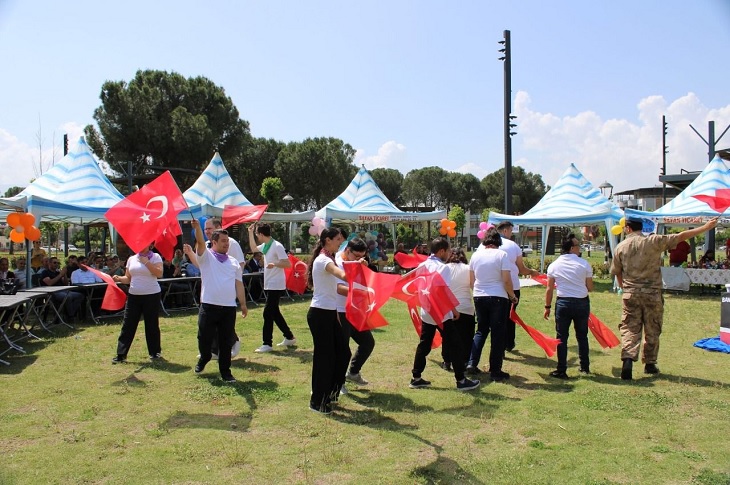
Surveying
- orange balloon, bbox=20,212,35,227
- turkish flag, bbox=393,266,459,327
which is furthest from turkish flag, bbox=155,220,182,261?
orange balloon, bbox=20,212,35,227

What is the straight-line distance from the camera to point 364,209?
741 inches

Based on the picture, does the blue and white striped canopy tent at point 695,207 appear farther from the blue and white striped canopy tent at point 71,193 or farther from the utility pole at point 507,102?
the blue and white striped canopy tent at point 71,193

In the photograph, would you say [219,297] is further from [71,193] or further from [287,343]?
[71,193]

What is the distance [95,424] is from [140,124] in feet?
93.1

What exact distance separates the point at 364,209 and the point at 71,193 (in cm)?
941

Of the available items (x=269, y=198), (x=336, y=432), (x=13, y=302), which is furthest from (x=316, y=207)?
(x=336, y=432)

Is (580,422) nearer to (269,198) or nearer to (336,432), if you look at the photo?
(336,432)

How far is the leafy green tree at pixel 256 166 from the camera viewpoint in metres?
44.5

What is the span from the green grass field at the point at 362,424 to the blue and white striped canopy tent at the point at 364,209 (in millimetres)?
10872

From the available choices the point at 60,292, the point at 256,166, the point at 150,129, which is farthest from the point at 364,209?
the point at 256,166

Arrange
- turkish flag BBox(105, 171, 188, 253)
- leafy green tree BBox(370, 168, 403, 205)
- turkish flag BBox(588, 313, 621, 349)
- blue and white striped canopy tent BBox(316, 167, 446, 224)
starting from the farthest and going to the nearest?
leafy green tree BBox(370, 168, 403, 205) < blue and white striped canopy tent BBox(316, 167, 446, 224) < turkish flag BBox(588, 313, 621, 349) < turkish flag BBox(105, 171, 188, 253)

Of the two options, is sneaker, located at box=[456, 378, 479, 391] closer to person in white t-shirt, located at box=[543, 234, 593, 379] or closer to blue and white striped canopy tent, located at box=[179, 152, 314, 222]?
person in white t-shirt, located at box=[543, 234, 593, 379]

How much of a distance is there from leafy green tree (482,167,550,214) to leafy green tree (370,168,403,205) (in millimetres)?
11160

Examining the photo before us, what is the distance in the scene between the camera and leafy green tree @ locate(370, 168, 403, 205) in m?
71.9
